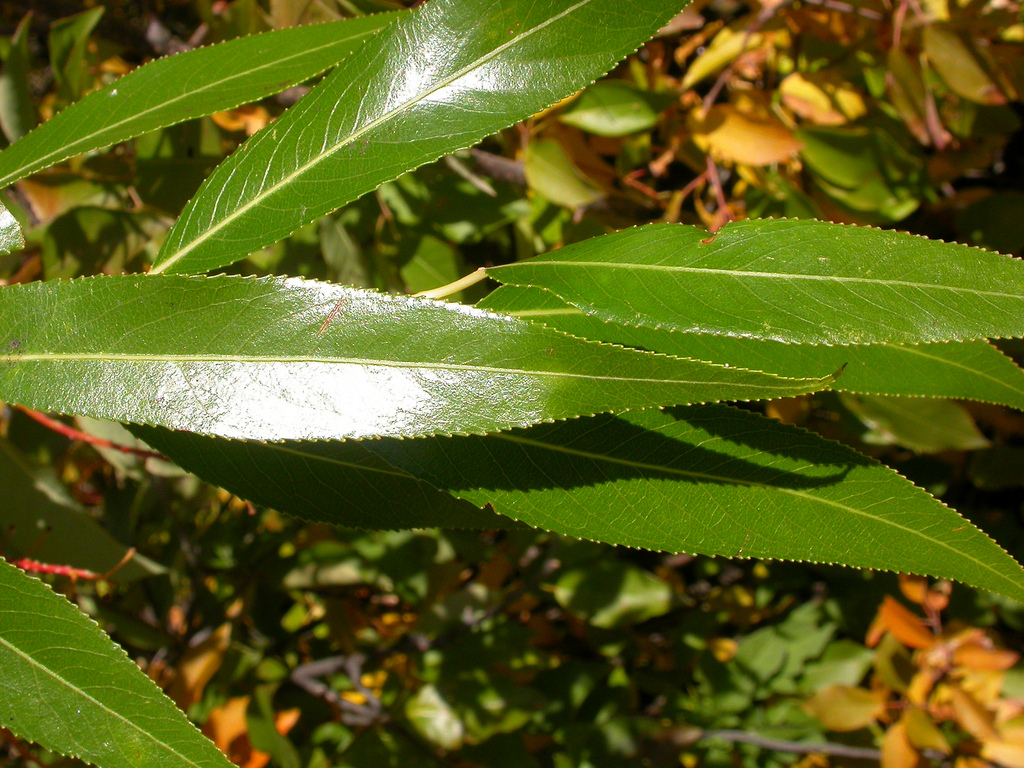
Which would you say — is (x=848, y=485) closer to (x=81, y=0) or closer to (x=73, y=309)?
(x=73, y=309)

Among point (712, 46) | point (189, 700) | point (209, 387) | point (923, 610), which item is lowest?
point (923, 610)

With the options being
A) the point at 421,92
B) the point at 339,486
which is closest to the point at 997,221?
the point at 421,92

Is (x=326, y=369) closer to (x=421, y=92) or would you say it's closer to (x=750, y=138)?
(x=421, y=92)

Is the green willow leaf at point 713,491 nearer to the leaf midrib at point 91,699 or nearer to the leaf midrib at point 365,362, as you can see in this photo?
the leaf midrib at point 365,362

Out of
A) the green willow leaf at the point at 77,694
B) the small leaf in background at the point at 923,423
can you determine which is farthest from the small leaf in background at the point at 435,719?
the green willow leaf at the point at 77,694

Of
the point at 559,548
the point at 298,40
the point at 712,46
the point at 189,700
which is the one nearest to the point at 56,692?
the point at 298,40
